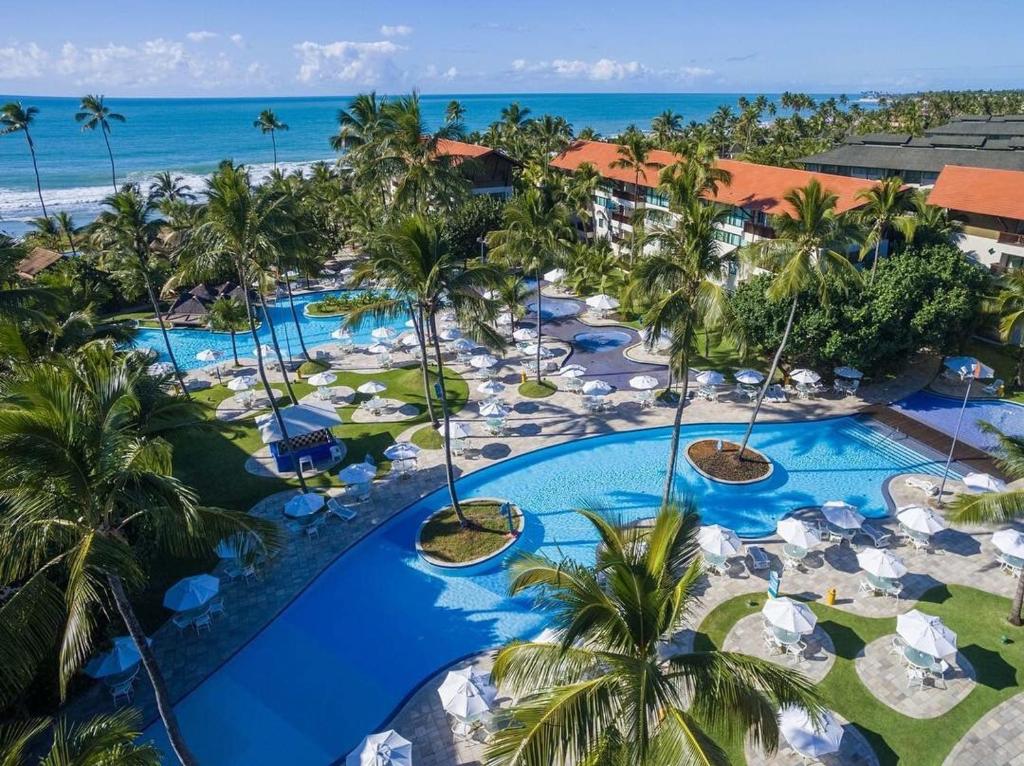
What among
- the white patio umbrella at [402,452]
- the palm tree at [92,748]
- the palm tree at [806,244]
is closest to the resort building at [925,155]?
the palm tree at [806,244]

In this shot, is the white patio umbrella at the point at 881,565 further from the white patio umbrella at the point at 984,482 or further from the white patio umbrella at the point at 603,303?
the white patio umbrella at the point at 603,303

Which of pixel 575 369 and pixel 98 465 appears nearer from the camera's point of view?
pixel 98 465

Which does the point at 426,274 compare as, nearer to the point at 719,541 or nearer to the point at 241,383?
the point at 719,541

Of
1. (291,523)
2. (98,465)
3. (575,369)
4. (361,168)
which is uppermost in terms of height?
(361,168)

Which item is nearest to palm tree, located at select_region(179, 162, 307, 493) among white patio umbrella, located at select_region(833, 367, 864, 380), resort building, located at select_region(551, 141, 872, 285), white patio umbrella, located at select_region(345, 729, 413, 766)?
resort building, located at select_region(551, 141, 872, 285)

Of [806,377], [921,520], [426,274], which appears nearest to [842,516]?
[921,520]

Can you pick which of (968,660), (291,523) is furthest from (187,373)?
(968,660)

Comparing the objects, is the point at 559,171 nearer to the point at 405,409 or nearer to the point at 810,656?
the point at 405,409
